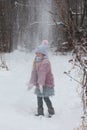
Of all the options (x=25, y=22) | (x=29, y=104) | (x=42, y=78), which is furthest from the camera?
(x=25, y=22)

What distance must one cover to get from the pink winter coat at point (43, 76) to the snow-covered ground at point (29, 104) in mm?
533

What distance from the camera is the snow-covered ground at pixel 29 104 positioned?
718 cm

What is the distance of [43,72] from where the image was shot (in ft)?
25.5

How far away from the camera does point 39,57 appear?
7.86 m

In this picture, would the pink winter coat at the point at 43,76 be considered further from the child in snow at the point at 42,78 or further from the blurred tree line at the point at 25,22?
the blurred tree line at the point at 25,22

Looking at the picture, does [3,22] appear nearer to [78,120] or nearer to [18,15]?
[18,15]

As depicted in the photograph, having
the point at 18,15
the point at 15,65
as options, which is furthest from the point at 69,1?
the point at 15,65

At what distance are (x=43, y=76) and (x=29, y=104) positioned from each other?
0.91 meters

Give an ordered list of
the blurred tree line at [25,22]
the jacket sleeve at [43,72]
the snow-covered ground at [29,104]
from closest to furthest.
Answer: the snow-covered ground at [29,104] < the jacket sleeve at [43,72] < the blurred tree line at [25,22]

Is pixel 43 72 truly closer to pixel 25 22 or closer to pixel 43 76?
pixel 43 76

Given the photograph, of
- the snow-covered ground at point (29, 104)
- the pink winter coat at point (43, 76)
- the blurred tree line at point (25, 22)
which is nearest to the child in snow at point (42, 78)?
the pink winter coat at point (43, 76)

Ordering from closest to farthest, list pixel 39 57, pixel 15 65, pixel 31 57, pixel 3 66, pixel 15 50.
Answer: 1. pixel 39 57
2. pixel 3 66
3. pixel 15 65
4. pixel 31 57
5. pixel 15 50

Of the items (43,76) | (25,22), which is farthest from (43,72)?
(25,22)

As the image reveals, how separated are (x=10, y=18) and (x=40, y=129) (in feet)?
28.5
